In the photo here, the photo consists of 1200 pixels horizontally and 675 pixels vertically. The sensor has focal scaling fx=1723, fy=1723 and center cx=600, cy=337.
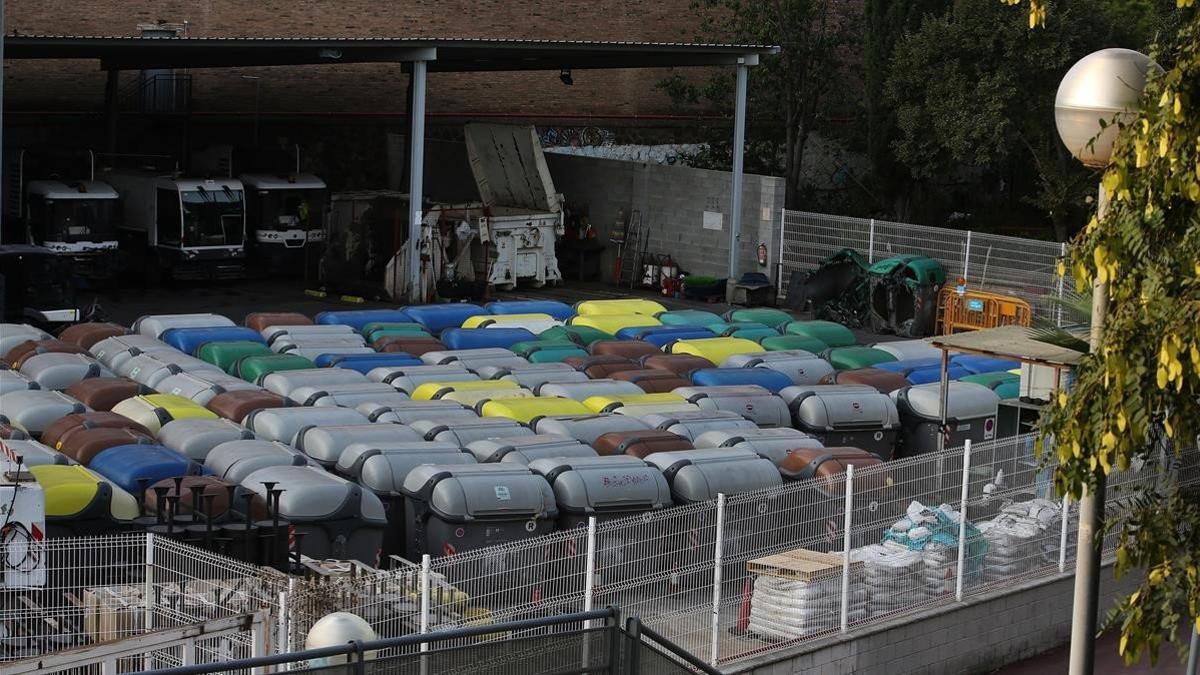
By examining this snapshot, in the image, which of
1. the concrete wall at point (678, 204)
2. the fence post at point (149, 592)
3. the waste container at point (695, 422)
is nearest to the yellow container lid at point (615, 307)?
the waste container at point (695, 422)

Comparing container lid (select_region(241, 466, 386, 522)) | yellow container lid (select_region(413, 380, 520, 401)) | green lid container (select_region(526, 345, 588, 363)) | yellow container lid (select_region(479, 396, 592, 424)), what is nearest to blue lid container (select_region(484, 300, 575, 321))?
green lid container (select_region(526, 345, 588, 363))

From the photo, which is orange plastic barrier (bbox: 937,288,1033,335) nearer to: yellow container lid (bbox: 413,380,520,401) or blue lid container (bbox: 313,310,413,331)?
blue lid container (bbox: 313,310,413,331)

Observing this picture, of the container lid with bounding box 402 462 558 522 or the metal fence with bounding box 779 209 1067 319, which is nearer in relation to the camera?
the container lid with bounding box 402 462 558 522

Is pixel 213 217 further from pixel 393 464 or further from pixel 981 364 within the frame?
pixel 393 464

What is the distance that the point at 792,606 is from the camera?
43.2 feet

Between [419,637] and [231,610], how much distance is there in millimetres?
3059

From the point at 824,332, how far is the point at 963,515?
9.41 m

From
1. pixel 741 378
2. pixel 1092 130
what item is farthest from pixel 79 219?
pixel 1092 130

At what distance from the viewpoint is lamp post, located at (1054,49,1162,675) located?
24.9ft

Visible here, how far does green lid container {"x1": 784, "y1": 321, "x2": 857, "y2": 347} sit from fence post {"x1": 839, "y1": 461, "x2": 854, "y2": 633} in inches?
391

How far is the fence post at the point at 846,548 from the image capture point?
1316 centimetres

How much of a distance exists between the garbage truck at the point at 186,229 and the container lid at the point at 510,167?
5.06 meters

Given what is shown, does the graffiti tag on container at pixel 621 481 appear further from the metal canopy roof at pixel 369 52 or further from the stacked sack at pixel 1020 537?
the metal canopy roof at pixel 369 52

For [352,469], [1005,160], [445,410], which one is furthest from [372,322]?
[1005,160]
